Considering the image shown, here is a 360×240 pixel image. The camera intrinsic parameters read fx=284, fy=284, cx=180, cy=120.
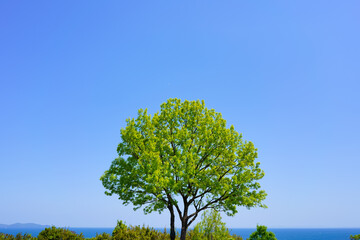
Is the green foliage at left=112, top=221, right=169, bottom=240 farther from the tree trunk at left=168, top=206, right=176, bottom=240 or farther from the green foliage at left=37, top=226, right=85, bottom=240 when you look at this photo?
the green foliage at left=37, top=226, right=85, bottom=240

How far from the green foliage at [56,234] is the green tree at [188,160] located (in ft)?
16.4

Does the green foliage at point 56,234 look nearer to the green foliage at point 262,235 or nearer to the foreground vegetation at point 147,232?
the foreground vegetation at point 147,232

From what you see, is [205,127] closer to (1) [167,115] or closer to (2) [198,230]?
(1) [167,115]

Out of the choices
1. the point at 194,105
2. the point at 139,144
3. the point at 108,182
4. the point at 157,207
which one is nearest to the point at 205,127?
the point at 194,105

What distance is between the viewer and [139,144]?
2430cm

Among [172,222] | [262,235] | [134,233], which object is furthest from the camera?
[262,235]

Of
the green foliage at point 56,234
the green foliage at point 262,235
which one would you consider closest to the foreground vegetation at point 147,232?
the green foliage at point 56,234

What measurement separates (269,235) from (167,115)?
14131 millimetres

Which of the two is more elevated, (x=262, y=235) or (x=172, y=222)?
(x=172, y=222)

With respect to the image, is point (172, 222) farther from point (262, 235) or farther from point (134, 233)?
point (262, 235)

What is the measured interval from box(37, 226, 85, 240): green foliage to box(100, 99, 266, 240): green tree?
4985 millimetres

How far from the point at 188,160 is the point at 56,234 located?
421 inches

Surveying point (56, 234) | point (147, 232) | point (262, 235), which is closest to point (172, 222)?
point (147, 232)

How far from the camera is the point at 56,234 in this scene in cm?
1920
